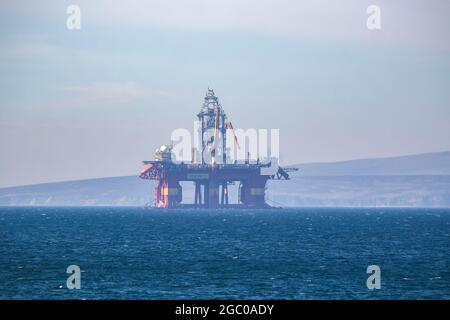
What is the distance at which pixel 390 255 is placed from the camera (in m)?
97.2

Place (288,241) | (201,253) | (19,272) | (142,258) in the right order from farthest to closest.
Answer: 1. (288,241)
2. (201,253)
3. (142,258)
4. (19,272)

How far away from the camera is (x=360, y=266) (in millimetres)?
83000

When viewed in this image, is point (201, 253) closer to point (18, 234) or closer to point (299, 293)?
point (299, 293)

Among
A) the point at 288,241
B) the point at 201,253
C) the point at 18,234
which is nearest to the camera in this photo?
the point at 201,253
